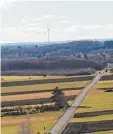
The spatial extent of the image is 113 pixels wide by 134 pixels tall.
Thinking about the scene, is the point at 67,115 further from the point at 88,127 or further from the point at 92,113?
the point at 88,127

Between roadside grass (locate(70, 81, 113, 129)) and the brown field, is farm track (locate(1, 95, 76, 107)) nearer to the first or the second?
the brown field

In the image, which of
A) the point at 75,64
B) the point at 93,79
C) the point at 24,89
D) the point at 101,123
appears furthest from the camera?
the point at 75,64

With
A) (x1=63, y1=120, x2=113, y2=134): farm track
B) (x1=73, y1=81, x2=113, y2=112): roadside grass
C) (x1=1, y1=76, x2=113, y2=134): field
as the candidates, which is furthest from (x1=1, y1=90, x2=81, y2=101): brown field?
(x1=63, y1=120, x2=113, y2=134): farm track

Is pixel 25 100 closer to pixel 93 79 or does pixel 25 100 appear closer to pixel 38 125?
pixel 38 125

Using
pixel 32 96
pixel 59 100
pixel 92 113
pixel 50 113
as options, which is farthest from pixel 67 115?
pixel 32 96

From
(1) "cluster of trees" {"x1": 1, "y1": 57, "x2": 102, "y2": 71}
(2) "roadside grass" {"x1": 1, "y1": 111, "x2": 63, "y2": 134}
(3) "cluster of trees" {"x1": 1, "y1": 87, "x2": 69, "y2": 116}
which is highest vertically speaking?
(1) "cluster of trees" {"x1": 1, "y1": 57, "x2": 102, "y2": 71}

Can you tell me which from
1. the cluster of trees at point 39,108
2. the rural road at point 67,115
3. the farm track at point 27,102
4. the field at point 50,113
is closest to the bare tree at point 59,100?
the cluster of trees at point 39,108

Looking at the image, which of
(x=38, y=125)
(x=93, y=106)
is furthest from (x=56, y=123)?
(x=93, y=106)

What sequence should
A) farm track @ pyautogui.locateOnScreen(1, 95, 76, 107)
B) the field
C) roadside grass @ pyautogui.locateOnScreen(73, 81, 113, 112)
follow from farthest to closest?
farm track @ pyautogui.locateOnScreen(1, 95, 76, 107), roadside grass @ pyautogui.locateOnScreen(73, 81, 113, 112), the field
